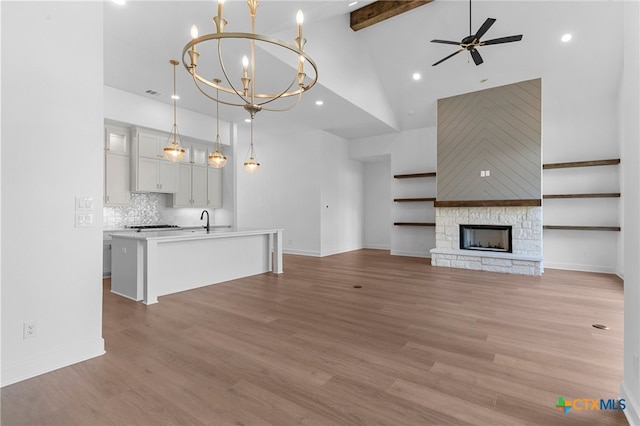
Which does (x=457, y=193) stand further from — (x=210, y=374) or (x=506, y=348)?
(x=210, y=374)

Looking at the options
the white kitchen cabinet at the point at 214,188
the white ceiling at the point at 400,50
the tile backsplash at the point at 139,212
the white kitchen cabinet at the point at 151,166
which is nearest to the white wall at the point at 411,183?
the white ceiling at the point at 400,50

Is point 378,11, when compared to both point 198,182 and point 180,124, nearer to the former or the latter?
point 180,124

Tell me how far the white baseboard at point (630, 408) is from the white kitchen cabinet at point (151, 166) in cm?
688

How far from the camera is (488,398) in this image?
1.88 metres

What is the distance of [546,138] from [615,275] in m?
2.83

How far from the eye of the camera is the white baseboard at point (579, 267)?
5.78 m

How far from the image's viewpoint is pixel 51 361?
2.20m

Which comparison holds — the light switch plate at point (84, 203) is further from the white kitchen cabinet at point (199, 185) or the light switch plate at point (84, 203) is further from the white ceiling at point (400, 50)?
the white kitchen cabinet at point (199, 185)

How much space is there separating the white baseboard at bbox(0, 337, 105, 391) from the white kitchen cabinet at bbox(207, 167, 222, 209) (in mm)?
5156

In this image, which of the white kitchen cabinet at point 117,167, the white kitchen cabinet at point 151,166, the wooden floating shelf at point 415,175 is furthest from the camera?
the wooden floating shelf at point 415,175

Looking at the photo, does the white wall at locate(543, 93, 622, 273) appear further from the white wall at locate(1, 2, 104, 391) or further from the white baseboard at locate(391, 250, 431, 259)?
the white wall at locate(1, 2, 104, 391)

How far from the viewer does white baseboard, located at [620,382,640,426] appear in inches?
62.8

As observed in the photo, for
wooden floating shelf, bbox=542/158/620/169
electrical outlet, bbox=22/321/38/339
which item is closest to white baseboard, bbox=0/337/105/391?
electrical outlet, bbox=22/321/38/339

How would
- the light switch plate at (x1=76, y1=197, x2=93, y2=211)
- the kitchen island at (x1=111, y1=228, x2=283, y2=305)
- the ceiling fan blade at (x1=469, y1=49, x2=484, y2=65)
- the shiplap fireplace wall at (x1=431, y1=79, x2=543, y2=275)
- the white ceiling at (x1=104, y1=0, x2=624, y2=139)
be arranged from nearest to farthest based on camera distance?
1. the light switch plate at (x1=76, y1=197, x2=93, y2=211)
2. the white ceiling at (x1=104, y1=0, x2=624, y2=139)
3. the kitchen island at (x1=111, y1=228, x2=283, y2=305)
4. the ceiling fan blade at (x1=469, y1=49, x2=484, y2=65)
5. the shiplap fireplace wall at (x1=431, y1=79, x2=543, y2=275)
